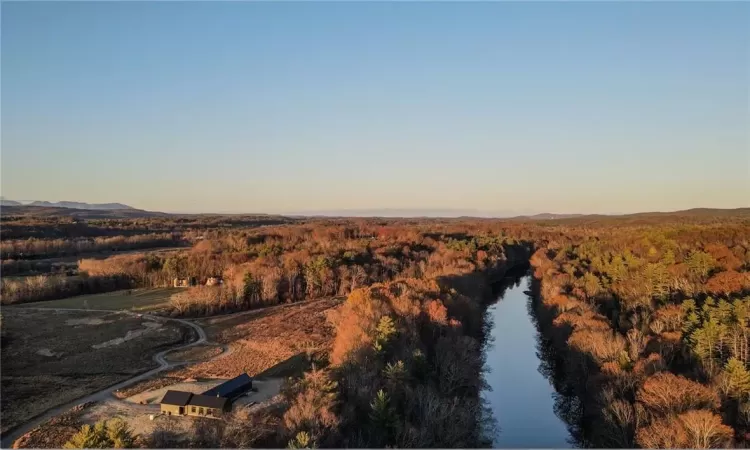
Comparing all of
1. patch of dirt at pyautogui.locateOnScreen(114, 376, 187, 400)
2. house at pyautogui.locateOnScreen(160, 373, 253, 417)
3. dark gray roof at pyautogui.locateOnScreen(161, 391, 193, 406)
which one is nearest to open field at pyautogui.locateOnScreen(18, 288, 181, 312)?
patch of dirt at pyautogui.locateOnScreen(114, 376, 187, 400)

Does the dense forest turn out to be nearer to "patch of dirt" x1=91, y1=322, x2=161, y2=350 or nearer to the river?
the river

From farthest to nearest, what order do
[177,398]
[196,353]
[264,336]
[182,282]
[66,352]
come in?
[182,282] → [264,336] → [196,353] → [66,352] → [177,398]

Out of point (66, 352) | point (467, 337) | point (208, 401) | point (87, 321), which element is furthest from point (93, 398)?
point (87, 321)

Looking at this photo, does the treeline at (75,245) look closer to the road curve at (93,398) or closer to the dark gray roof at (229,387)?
the road curve at (93,398)

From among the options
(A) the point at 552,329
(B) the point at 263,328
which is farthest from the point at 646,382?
(B) the point at 263,328

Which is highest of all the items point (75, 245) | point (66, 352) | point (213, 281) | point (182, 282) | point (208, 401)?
point (75, 245)

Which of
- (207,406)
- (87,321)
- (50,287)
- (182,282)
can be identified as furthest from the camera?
(182,282)

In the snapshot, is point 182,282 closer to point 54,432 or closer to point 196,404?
point 54,432
